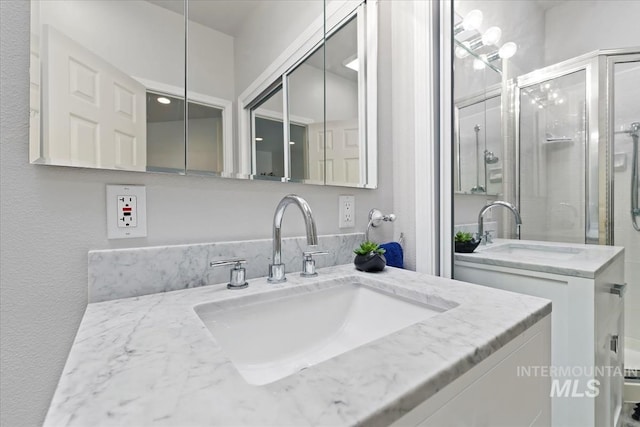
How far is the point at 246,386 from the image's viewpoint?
0.32 m

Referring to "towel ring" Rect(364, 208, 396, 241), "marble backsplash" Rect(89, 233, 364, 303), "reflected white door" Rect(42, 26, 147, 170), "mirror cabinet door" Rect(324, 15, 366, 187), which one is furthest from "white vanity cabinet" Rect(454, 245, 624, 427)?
"reflected white door" Rect(42, 26, 147, 170)

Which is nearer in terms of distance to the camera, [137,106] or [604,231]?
[137,106]

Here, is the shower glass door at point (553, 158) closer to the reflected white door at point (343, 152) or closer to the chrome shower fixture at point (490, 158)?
the chrome shower fixture at point (490, 158)

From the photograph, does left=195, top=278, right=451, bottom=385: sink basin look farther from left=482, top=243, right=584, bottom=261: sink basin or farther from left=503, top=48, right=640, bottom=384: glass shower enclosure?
Answer: left=503, top=48, right=640, bottom=384: glass shower enclosure

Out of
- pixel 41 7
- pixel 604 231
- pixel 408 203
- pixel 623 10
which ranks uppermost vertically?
pixel 623 10

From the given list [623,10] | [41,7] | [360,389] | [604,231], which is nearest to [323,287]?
[360,389]

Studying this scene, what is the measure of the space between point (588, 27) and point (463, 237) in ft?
2.70

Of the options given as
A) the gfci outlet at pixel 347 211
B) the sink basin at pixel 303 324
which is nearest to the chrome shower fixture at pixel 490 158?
the gfci outlet at pixel 347 211

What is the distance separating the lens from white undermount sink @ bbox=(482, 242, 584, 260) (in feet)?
3.27

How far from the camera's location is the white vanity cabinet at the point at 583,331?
82cm

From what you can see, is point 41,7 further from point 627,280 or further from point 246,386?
point 627,280

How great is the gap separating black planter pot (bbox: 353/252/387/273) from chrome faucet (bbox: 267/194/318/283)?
0.73 feet

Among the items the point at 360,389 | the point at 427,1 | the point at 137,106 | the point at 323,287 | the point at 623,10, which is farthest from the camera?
the point at 427,1

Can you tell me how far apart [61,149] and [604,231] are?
156 centimetres
